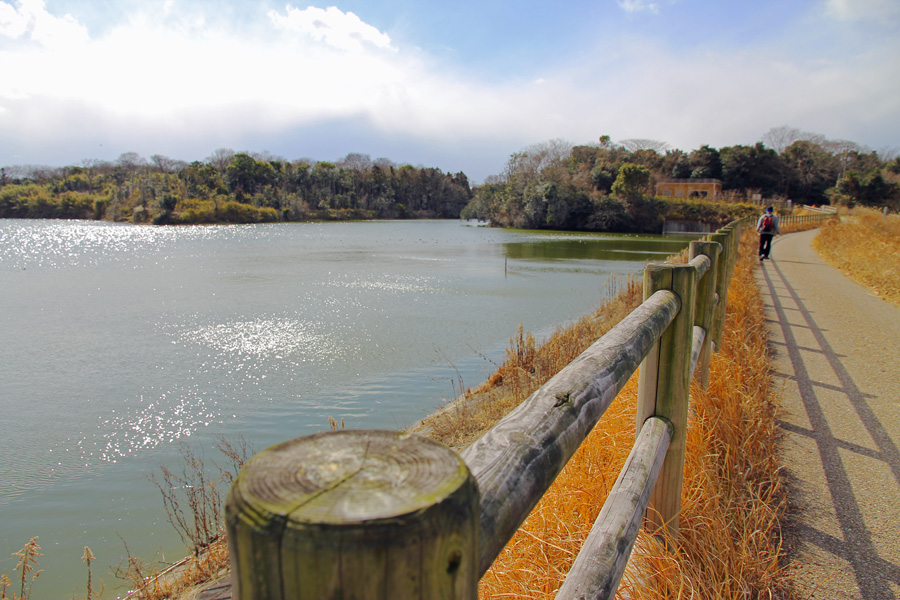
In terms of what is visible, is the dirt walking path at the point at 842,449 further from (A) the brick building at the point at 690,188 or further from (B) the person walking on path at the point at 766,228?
(A) the brick building at the point at 690,188

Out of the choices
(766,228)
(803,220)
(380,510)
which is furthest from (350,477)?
(803,220)

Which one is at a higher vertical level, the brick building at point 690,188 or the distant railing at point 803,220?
the brick building at point 690,188

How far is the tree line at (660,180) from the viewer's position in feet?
176

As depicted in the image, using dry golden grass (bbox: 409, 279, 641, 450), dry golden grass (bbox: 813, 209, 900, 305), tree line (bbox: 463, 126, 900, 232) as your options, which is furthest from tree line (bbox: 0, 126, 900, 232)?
dry golden grass (bbox: 409, 279, 641, 450)

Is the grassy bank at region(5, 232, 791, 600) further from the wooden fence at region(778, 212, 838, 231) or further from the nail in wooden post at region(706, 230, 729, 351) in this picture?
the wooden fence at region(778, 212, 838, 231)

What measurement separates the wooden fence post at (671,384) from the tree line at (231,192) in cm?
7676

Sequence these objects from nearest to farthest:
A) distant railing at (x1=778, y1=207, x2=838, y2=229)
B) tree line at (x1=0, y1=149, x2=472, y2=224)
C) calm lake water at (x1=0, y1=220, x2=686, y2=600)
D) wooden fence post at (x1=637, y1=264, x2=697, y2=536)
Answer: wooden fence post at (x1=637, y1=264, x2=697, y2=536), calm lake water at (x1=0, y1=220, x2=686, y2=600), distant railing at (x1=778, y1=207, x2=838, y2=229), tree line at (x1=0, y1=149, x2=472, y2=224)

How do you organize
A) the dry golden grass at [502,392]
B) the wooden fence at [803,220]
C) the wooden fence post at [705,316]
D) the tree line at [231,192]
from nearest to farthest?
1. the wooden fence post at [705,316]
2. the dry golden grass at [502,392]
3. the wooden fence at [803,220]
4. the tree line at [231,192]

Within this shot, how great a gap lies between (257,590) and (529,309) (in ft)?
44.7

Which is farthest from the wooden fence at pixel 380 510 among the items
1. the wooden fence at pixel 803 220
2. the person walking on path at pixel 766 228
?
the wooden fence at pixel 803 220

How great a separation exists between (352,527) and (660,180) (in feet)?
250

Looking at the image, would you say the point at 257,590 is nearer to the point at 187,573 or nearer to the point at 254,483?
the point at 254,483

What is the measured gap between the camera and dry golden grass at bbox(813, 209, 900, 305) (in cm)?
1023

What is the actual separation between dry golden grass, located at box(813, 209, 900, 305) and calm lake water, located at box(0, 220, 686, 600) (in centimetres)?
580
